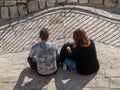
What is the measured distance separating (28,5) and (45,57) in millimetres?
3301

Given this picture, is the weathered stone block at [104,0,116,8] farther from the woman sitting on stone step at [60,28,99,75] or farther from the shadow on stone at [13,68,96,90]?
the shadow on stone at [13,68,96,90]

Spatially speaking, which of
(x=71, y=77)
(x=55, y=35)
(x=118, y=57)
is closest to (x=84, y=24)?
(x=55, y=35)

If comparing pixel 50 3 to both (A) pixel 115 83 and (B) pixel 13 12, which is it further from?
(A) pixel 115 83

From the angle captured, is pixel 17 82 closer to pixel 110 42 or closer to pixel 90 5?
pixel 110 42

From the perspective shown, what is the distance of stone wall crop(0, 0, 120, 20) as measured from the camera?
31.4 ft

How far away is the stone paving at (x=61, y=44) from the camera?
6.57m

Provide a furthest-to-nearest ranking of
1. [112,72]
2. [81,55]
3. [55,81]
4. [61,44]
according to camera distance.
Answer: [61,44] < [112,72] < [55,81] < [81,55]

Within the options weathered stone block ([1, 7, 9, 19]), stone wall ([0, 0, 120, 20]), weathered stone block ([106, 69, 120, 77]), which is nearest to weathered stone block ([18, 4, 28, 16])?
stone wall ([0, 0, 120, 20])

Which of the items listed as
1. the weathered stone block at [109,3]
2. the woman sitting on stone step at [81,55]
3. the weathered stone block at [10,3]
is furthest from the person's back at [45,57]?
the weathered stone block at [109,3]

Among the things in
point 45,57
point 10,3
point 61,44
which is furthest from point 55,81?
point 10,3

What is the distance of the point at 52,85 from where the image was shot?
6.52 m

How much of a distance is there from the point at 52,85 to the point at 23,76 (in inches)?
27.5

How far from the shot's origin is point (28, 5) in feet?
31.6

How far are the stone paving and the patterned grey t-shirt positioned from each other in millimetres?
167
